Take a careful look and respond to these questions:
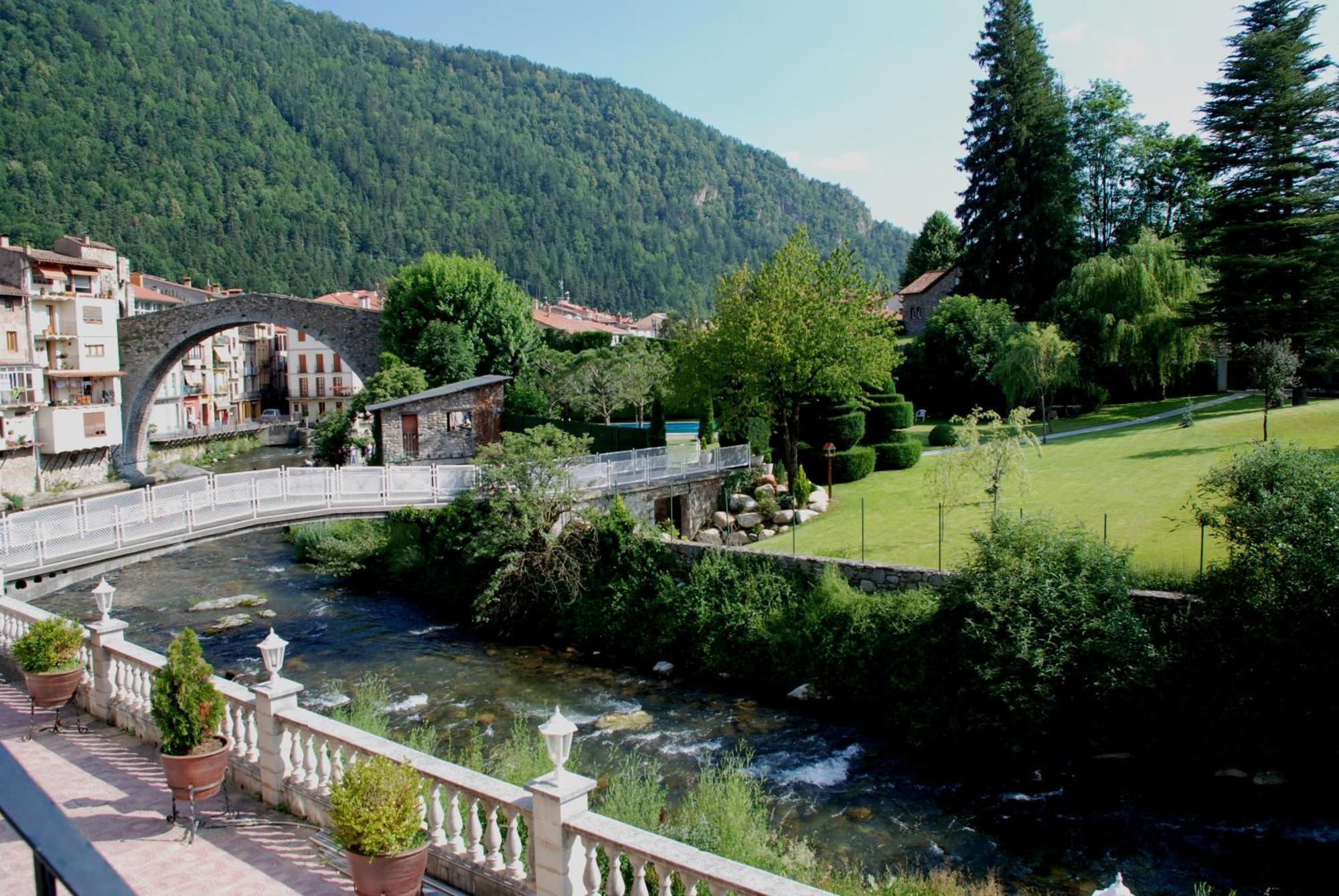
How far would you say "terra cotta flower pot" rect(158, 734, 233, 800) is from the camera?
7.95m

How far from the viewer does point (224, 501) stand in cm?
1897

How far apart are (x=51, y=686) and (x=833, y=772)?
11108mm

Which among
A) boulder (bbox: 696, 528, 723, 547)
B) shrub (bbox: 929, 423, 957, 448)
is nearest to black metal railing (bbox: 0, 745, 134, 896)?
boulder (bbox: 696, 528, 723, 547)

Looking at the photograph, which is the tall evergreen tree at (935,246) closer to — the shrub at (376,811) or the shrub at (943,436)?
the shrub at (943,436)

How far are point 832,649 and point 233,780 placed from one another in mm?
12064

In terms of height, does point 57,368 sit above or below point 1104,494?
above

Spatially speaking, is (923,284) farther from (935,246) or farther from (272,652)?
(272,652)

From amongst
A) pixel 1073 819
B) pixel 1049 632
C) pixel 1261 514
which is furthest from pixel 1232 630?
pixel 1073 819

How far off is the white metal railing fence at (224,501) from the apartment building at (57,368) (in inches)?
1170

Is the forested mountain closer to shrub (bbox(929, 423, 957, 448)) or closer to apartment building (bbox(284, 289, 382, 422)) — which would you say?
apartment building (bbox(284, 289, 382, 422))

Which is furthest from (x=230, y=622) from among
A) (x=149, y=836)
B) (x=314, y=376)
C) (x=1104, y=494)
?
(x=314, y=376)

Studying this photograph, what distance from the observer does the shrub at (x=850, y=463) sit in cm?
2980

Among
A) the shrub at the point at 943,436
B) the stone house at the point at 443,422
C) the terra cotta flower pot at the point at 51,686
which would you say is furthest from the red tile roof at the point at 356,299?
the terra cotta flower pot at the point at 51,686

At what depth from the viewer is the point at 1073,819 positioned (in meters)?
13.4
